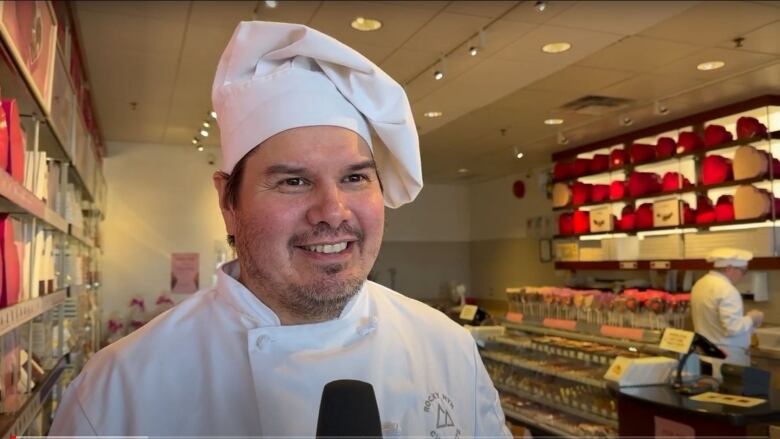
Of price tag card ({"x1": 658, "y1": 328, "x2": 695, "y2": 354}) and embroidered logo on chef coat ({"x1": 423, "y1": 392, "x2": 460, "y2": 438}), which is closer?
embroidered logo on chef coat ({"x1": 423, "y1": 392, "x2": 460, "y2": 438})

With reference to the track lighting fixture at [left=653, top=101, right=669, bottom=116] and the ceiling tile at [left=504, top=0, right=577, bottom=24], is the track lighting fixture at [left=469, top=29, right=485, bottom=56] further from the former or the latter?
the track lighting fixture at [left=653, top=101, right=669, bottom=116]

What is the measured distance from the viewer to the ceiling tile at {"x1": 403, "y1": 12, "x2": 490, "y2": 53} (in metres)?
3.69

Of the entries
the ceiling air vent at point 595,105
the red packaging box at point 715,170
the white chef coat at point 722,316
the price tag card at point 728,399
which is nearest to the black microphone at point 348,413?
the white chef coat at point 722,316

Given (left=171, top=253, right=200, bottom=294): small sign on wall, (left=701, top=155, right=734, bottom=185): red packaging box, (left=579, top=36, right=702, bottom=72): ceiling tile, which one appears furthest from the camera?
(left=171, top=253, right=200, bottom=294): small sign on wall

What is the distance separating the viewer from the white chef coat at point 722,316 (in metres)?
2.49

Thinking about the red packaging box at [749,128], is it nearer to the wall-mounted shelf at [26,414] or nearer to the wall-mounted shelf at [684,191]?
the wall-mounted shelf at [684,191]

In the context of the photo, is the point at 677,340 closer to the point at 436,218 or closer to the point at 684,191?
the point at 684,191

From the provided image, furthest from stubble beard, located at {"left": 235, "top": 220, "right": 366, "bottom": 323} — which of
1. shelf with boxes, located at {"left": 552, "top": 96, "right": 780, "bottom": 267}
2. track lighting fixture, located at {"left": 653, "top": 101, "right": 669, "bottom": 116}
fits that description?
track lighting fixture, located at {"left": 653, "top": 101, "right": 669, "bottom": 116}

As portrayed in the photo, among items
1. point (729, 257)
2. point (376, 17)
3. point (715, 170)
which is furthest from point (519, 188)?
point (729, 257)

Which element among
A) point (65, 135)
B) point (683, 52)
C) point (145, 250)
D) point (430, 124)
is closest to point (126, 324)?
point (145, 250)

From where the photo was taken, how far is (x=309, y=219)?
3.38 ft

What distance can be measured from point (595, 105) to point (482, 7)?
2335 mm

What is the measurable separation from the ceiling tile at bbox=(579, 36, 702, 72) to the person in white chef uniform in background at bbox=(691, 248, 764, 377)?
5.11 ft

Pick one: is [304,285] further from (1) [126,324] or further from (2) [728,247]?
(1) [126,324]
